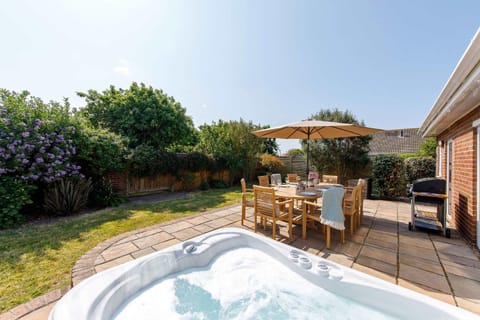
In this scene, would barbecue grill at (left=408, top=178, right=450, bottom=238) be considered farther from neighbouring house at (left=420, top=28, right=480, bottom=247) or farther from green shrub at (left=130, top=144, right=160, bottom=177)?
green shrub at (left=130, top=144, right=160, bottom=177)

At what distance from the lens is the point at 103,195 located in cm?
627

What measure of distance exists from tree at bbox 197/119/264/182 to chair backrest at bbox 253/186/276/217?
22.3 ft

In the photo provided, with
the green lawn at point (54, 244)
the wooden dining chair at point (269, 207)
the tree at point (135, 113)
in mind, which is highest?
the tree at point (135, 113)

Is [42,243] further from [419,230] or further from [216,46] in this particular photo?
[419,230]

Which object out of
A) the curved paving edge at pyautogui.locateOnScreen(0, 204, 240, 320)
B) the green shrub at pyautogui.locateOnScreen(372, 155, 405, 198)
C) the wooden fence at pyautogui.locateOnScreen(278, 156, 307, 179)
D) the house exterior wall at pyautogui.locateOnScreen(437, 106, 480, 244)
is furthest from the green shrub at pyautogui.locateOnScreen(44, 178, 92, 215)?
the wooden fence at pyautogui.locateOnScreen(278, 156, 307, 179)

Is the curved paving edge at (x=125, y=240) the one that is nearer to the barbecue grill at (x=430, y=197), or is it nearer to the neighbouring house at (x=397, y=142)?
the barbecue grill at (x=430, y=197)

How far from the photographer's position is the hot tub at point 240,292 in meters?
1.83

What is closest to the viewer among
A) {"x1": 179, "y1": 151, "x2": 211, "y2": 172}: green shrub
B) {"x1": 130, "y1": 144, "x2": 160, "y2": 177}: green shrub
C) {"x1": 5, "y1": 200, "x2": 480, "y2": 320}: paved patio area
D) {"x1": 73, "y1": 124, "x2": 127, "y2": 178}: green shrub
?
{"x1": 5, "y1": 200, "x2": 480, "y2": 320}: paved patio area

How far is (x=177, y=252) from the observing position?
9.16ft

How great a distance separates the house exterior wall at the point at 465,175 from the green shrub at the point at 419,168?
10.1 ft

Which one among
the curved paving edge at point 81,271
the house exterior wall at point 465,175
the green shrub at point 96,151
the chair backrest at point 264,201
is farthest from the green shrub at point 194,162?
the house exterior wall at point 465,175

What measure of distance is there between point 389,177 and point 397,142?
475 inches

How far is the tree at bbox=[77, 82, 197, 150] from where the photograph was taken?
1014 cm

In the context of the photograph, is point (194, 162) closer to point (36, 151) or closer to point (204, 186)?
point (204, 186)
